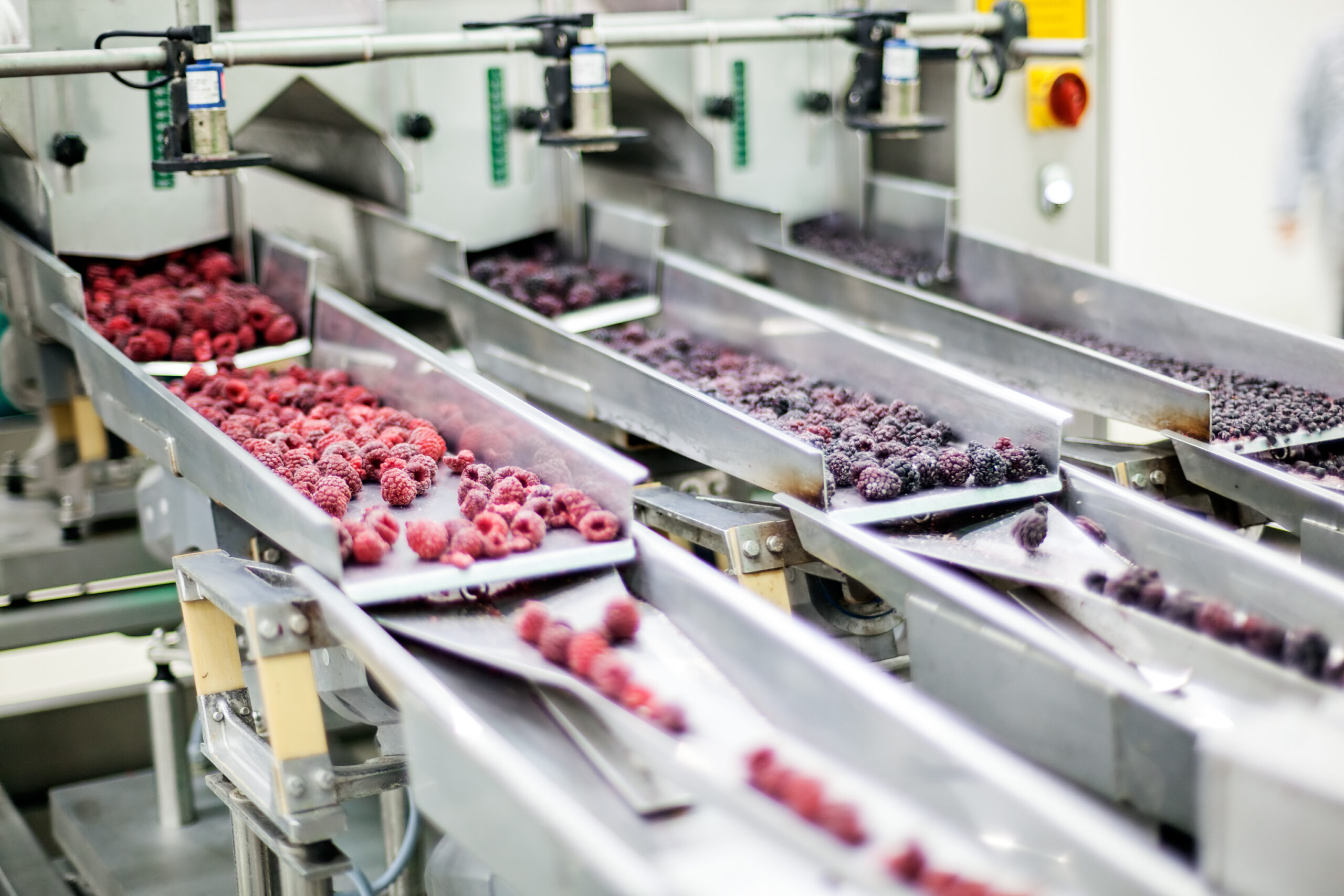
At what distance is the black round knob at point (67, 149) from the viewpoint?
105 inches

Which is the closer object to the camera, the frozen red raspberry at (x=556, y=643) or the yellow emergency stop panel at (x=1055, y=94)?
the frozen red raspberry at (x=556, y=643)

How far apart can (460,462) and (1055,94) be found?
6.63 ft

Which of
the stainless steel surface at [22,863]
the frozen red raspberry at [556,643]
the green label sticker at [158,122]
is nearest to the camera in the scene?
the frozen red raspberry at [556,643]

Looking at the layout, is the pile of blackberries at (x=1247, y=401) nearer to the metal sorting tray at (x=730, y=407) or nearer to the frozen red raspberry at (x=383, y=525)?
the metal sorting tray at (x=730, y=407)

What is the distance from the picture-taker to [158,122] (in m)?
2.79

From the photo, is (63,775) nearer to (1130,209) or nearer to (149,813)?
(149,813)

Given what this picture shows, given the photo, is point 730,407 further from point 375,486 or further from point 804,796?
point 804,796

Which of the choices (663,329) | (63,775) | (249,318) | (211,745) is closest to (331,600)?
(211,745)

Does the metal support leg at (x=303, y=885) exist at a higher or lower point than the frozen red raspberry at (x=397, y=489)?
lower

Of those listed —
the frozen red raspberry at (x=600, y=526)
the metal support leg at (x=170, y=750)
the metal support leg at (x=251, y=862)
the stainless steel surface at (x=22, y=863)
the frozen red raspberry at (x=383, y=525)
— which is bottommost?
the stainless steel surface at (x=22, y=863)

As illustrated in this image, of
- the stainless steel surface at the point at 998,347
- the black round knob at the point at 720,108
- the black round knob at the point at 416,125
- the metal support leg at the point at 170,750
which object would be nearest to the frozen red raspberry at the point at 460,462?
the metal support leg at the point at 170,750

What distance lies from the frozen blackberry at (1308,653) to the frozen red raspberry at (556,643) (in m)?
0.79

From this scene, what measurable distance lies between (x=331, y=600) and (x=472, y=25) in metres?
1.48

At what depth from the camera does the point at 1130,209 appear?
3512 mm
